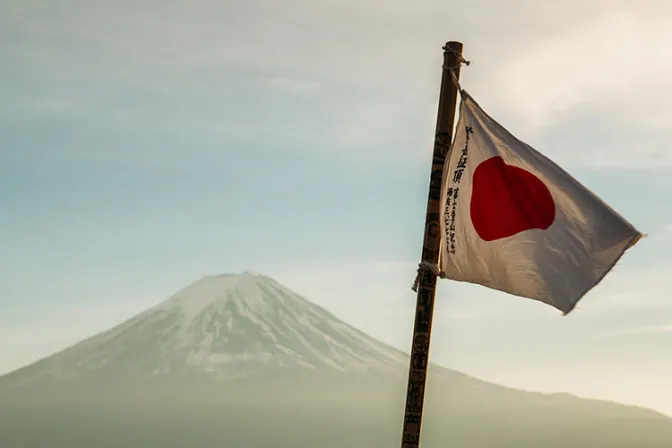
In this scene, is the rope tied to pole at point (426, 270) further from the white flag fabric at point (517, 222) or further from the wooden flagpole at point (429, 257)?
the white flag fabric at point (517, 222)

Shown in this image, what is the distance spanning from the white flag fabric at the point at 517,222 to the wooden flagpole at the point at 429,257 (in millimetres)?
75

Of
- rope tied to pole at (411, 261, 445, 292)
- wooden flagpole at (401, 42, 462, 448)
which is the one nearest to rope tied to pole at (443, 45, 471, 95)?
wooden flagpole at (401, 42, 462, 448)

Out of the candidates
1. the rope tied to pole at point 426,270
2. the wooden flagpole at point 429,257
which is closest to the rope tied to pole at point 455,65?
the wooden flagpole at point 429,257

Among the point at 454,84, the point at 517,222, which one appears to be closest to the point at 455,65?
the point at 454,84

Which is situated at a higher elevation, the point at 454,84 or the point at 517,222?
the point at 454,84

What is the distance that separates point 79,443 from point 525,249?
196 m

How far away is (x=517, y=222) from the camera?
23.1 ft

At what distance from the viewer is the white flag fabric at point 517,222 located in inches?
268

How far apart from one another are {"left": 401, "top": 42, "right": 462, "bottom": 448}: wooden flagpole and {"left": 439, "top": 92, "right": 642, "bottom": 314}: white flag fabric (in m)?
0.08

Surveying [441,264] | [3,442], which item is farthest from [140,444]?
[441,264]

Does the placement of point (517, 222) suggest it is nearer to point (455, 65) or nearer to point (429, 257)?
point (429, 257)

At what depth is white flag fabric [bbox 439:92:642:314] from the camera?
680cm

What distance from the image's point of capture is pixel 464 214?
6996 mm

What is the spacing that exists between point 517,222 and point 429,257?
74cm
